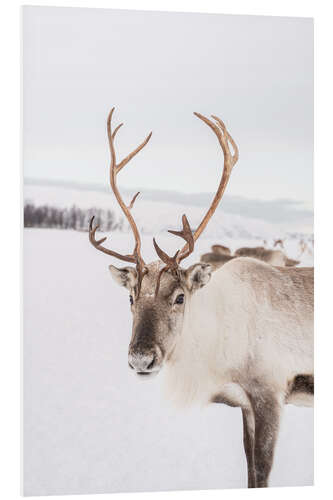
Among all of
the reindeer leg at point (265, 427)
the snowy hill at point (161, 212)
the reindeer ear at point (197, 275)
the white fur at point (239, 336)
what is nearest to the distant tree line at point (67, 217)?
the snowy hill at point (161, 212)

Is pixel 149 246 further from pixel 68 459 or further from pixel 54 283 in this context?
pixel 68 459

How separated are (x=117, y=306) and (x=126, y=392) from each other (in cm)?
45

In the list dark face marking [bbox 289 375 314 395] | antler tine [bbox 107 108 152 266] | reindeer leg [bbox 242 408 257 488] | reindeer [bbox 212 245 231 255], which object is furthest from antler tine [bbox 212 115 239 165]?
reindeer leg [bbox 242 408 257 488]

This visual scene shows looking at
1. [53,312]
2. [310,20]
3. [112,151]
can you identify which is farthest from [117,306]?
[310,20]

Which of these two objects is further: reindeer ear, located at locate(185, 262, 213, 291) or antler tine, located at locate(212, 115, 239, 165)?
antler tine, located at locate(212, 115, 239, 165)

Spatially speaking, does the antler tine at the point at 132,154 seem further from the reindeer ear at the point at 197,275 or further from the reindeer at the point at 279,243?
the reindeer at the point at 279,243

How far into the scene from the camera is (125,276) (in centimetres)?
412

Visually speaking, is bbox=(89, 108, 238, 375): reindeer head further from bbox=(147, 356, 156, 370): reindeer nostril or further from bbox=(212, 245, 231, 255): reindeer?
bbox=(212, 245, 231, 255): reindeer

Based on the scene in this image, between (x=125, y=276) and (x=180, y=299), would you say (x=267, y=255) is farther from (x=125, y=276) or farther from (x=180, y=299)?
(x=125, y=276)

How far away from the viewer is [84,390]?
4203 millimetres

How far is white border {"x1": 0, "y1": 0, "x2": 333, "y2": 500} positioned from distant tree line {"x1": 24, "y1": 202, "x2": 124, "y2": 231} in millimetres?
75

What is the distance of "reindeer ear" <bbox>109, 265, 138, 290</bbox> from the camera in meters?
4.10
